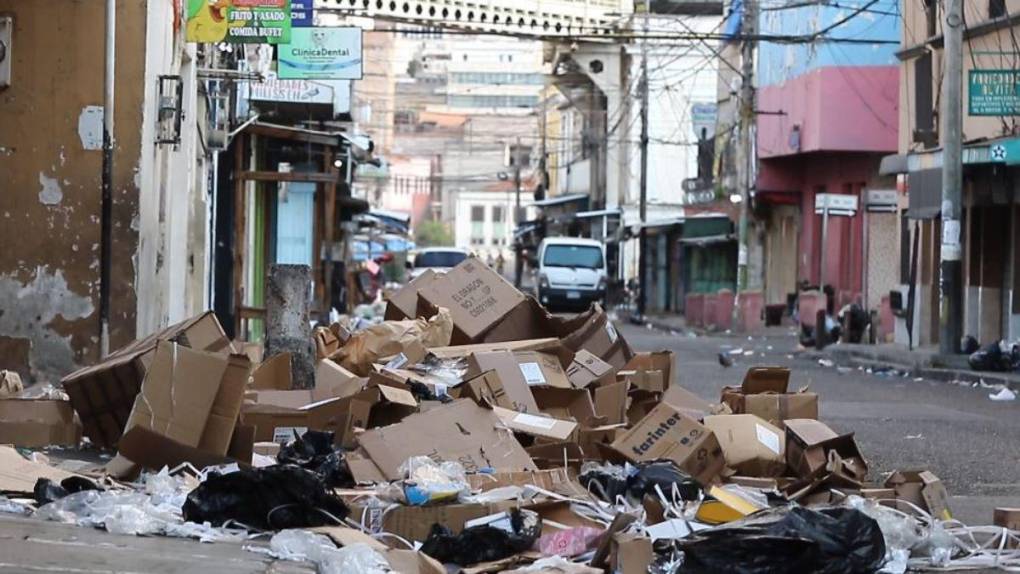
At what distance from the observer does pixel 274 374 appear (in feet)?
37.3

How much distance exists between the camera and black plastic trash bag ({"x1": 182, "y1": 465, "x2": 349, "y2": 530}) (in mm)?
7598

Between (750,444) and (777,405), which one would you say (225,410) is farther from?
(777,405)

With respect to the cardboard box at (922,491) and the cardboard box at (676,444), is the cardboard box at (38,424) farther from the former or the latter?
the cardboard box at (922,491)

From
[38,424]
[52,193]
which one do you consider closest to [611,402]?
[38,424]

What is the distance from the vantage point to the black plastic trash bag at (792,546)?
7.00 meters

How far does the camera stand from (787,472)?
9672 mm

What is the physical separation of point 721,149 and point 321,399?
145ft

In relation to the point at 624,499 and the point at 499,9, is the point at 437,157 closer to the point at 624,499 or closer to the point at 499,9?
the point at 499,9

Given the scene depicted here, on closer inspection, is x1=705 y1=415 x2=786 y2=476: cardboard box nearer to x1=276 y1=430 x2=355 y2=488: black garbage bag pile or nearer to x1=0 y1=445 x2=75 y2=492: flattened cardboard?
x1=276 y1=430 x2=355 y2=488: black garbage bag pile

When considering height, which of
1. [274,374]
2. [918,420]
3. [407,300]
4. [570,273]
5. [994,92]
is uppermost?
[994,92]

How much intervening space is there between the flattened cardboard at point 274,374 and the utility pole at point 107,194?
9.35 ft

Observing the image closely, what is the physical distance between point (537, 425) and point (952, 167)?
1637 cm

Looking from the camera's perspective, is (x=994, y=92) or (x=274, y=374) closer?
(x=274, y=374)

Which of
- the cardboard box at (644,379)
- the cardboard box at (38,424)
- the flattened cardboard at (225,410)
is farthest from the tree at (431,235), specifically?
the flattened cardboard at (225,410)
